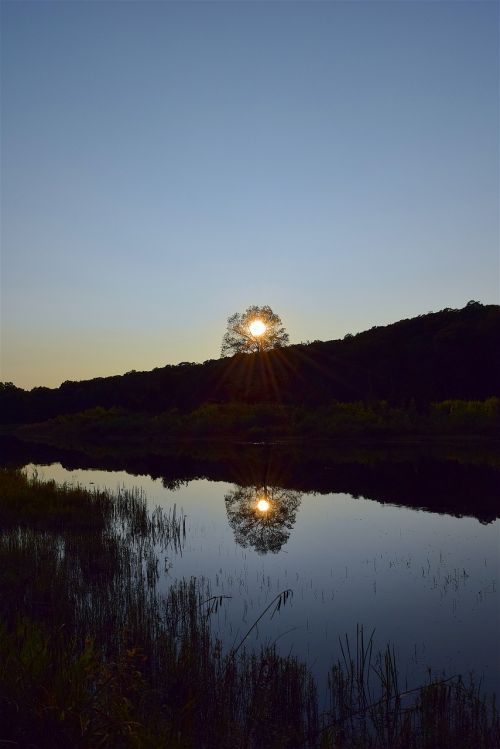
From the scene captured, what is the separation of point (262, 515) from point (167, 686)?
1311 centimetres

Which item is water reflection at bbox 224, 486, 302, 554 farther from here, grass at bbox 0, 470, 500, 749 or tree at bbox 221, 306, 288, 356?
tree at bbox 221, 306, 288, 356

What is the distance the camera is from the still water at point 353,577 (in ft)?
26.6

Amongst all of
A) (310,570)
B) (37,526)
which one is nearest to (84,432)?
(37,526)

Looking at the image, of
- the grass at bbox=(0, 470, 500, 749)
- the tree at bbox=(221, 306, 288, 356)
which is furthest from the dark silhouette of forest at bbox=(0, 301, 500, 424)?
the grass at bbox=(0, 470, 500, 749)

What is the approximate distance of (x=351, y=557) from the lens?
44.4 feet

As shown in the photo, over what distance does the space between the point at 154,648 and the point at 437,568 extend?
6.74 metres

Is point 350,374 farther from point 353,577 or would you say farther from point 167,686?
point 167,686

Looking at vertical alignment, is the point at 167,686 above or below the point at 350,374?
below

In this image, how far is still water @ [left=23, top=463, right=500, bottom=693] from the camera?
812 cm

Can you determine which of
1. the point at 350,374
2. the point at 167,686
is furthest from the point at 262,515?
the point at 350,374

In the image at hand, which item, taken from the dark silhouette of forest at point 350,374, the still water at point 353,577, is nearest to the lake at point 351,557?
the still water at point 353,577

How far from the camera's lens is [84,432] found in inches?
2776

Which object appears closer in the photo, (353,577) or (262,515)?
(353,577)

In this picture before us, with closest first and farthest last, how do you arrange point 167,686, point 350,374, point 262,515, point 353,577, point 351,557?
point 167,686
point 353,577
point 351,557
point 262,515
point 350,374
